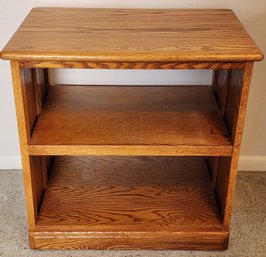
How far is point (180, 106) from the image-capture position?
4.49 feet

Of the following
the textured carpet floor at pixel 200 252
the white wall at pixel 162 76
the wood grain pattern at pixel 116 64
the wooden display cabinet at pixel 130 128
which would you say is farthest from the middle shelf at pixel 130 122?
the textured carpet floor at pixel 200 252

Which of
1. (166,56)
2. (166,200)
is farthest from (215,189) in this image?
(166,56)

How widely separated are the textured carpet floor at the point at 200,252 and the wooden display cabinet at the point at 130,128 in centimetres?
3

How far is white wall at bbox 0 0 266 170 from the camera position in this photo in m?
1.40

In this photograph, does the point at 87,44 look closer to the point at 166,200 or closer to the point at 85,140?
the point at 85,140

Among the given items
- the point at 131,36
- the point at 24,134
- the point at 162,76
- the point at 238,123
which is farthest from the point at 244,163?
the point at 24,134

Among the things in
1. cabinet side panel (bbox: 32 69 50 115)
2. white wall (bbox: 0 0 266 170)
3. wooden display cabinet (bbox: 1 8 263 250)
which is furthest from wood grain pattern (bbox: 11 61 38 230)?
white wall (bbox: 0 0 266 170)

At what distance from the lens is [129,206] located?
141 cm

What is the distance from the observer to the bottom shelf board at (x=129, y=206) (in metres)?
1.33

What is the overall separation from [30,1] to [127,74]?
373mm

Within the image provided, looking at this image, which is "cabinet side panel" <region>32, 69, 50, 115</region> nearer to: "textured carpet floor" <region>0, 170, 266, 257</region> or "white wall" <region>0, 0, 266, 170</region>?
"white wall" <region>0, 0, 266, 170</region>

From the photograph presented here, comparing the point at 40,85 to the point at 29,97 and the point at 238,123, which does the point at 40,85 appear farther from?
the point at 238,123

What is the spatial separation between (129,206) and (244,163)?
0.51m

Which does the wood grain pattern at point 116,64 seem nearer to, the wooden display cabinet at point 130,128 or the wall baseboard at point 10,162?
the wooden display cabinet at point 130,128
